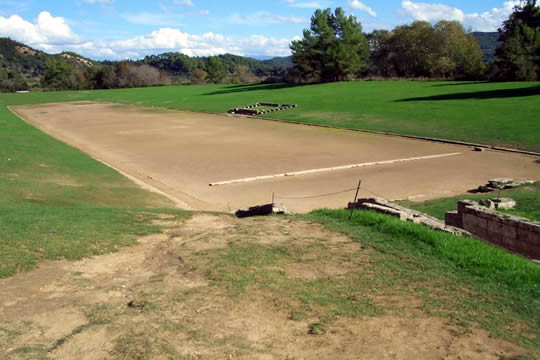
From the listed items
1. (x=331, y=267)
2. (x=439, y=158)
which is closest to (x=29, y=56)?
(x=439, y=158)

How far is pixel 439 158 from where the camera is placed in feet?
80.5

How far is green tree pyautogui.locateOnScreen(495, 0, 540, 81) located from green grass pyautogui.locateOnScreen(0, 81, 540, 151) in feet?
22.1

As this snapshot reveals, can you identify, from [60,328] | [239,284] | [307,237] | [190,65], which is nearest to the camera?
[60,328]

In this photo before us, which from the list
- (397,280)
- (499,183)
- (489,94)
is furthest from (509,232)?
(489,94)

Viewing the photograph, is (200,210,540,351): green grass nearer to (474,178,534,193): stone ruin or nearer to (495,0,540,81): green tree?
(474,178,534,193): stone ruin

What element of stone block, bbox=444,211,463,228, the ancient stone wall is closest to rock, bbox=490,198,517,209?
stone block, bbox=444,211,463,228

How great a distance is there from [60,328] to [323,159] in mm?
19716

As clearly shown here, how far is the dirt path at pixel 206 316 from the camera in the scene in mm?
5781

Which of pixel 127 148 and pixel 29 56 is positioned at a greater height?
pixel 29 56

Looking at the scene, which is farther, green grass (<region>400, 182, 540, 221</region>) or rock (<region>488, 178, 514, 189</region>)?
rock (<region>488, 178, 514, 189</region>)

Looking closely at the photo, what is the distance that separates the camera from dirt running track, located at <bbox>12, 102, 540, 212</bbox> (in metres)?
18.4

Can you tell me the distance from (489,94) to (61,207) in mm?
37930

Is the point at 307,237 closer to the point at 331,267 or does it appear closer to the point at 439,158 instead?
the point at 331,267

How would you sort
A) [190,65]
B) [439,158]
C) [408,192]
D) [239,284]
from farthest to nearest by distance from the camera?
1. [190,65]
2. [439,158]
3. [408,192]
4. [239,284]
